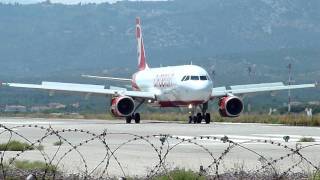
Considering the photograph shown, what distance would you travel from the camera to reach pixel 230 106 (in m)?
52.4

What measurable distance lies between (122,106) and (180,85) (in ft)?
11.1

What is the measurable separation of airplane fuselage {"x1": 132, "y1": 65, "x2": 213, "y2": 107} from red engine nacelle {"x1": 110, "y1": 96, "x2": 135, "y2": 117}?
281cm

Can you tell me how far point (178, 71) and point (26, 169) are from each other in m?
35.6

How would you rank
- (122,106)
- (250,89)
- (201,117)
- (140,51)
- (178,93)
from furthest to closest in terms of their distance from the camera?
(140,51)
(250,89)
(178,93)
(201,117)
(122,106)

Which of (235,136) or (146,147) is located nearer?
(146,147)

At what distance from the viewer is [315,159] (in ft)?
72.9

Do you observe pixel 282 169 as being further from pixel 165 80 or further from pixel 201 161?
pixel 165 80

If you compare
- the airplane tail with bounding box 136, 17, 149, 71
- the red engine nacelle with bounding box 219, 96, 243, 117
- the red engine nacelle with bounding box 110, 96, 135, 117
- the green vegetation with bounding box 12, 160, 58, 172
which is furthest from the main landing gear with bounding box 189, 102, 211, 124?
the green vegetation with bounding box 12, 160, 58, 172

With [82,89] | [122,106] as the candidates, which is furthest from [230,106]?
[82,89]

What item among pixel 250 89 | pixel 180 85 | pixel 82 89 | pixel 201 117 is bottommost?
pixel 201 117

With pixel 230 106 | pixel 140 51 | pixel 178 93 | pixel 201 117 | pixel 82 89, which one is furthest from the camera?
pixel 140 51

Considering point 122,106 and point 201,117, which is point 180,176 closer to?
point 122,106

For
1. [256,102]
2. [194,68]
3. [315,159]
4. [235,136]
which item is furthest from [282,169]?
[256,102]

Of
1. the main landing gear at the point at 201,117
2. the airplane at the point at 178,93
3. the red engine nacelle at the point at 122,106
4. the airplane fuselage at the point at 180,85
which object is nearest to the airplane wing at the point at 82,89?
the airplane at the point at 178,93
